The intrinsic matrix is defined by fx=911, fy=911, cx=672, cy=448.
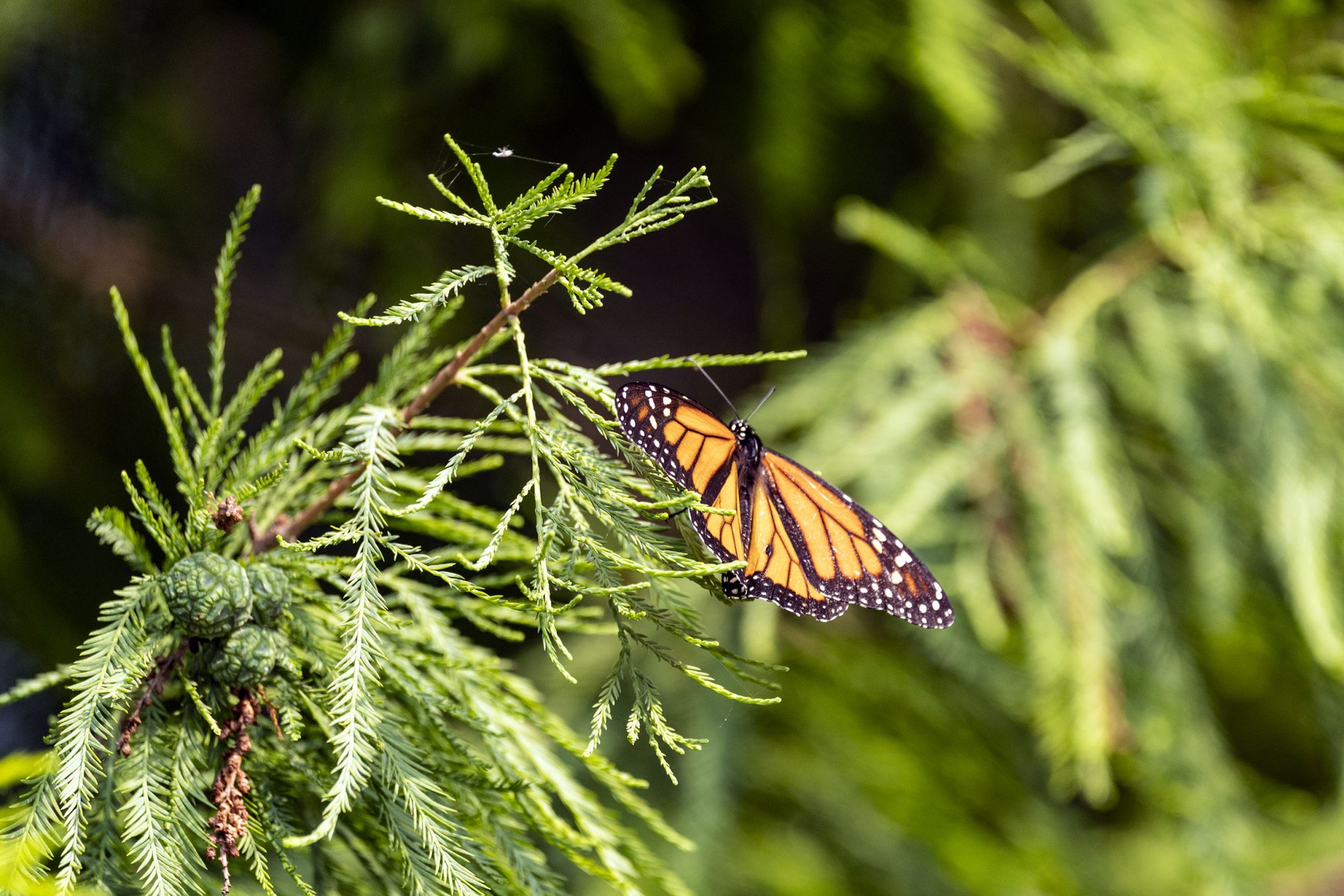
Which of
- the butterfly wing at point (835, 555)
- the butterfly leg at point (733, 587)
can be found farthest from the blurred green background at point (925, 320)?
the butterfly leg at point (733, 587)

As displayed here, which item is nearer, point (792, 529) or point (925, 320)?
point (792, 529)

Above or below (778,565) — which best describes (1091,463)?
below

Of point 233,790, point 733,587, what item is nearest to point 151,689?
point 233,790

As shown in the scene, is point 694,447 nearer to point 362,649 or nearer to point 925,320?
point 362,649

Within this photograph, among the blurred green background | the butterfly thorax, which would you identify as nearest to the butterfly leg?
the butterfly thorax

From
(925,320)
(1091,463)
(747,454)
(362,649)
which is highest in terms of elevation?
(362,649)

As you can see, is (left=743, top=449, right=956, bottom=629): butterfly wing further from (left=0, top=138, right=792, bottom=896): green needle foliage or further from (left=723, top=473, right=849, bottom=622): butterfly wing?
(left=0, top=138, right=792, bottom=896): green needle foliage

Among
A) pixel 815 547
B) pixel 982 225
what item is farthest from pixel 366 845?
pixel 982 225
